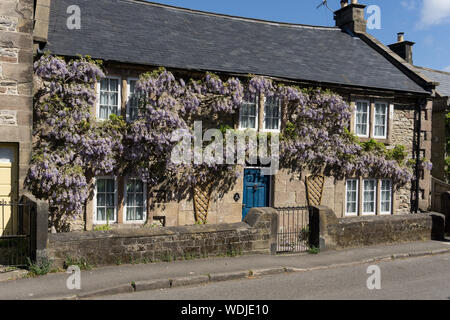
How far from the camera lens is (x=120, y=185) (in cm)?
1262

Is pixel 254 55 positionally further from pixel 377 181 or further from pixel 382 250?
pixel 382 250

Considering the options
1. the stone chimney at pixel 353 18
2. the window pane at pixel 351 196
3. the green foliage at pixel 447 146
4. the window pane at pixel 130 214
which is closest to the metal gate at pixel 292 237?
the window pane at pixel 351 196

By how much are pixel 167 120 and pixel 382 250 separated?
22.4 ft

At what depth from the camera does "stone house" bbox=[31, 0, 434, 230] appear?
12594 millimetres

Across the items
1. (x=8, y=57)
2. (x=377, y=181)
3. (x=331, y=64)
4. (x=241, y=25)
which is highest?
(x=241, y=25)

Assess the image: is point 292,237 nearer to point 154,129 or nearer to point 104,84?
point 154,129

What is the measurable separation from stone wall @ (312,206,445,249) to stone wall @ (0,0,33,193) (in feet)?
24.9

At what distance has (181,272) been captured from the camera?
8883 mm

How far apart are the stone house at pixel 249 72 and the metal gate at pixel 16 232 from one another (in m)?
1.74

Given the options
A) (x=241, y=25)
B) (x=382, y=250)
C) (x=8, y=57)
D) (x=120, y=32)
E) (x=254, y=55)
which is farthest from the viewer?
(x=241, y=25)

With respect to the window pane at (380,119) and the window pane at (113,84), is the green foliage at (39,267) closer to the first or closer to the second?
the window pane at (113,84)

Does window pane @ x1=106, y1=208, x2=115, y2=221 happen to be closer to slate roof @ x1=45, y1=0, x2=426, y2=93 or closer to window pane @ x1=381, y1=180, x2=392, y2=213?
slate roof @ x1=45, y1=0, x2=426, y2=93

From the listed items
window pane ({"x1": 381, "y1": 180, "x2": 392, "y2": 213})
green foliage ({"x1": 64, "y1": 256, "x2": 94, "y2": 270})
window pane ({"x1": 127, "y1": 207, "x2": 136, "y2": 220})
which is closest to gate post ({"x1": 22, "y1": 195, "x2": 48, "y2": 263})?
green foliage ({"x1": 64, "y1": 256, "x2": 94, "y2": 270})

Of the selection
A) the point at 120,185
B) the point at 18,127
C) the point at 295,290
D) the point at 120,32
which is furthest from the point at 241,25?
the point at 295,290
